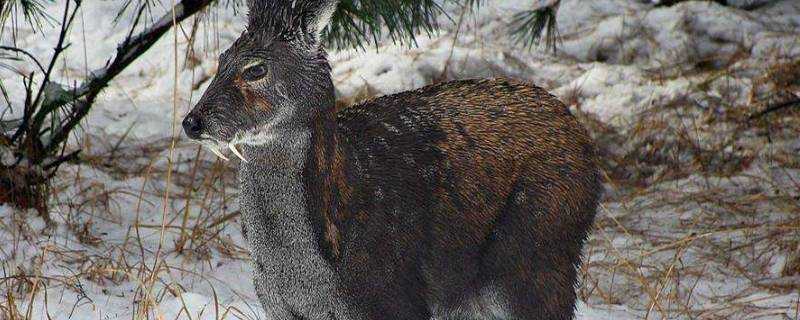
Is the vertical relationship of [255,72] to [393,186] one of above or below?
above

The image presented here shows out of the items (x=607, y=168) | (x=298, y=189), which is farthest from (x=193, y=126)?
(x=607, y=168)

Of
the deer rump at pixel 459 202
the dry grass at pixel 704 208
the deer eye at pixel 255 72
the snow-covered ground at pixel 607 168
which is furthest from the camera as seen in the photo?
the dry grass at pixel 704 208

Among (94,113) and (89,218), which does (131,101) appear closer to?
(94,113)

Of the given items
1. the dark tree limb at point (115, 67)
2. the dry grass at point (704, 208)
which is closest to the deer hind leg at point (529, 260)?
the dry grass at point (704, 208)

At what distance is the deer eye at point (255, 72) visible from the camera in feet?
8.01

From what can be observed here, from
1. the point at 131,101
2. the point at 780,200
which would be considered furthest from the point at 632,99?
the point at 131,101

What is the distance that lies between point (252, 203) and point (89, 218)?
7.39 feet

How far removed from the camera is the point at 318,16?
97.1 inches

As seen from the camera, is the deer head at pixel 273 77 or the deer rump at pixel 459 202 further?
the deer rump at pixel 459 202

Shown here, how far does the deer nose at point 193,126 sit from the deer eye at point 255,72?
0.18 metres

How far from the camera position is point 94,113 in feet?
20.3

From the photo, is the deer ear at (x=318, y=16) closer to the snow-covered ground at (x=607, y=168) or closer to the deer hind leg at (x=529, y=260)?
the snow-covered ground at (x=607, y=168)

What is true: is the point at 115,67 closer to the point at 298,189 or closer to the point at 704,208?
the point at 298,189

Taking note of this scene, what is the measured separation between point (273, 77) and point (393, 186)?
48cm
